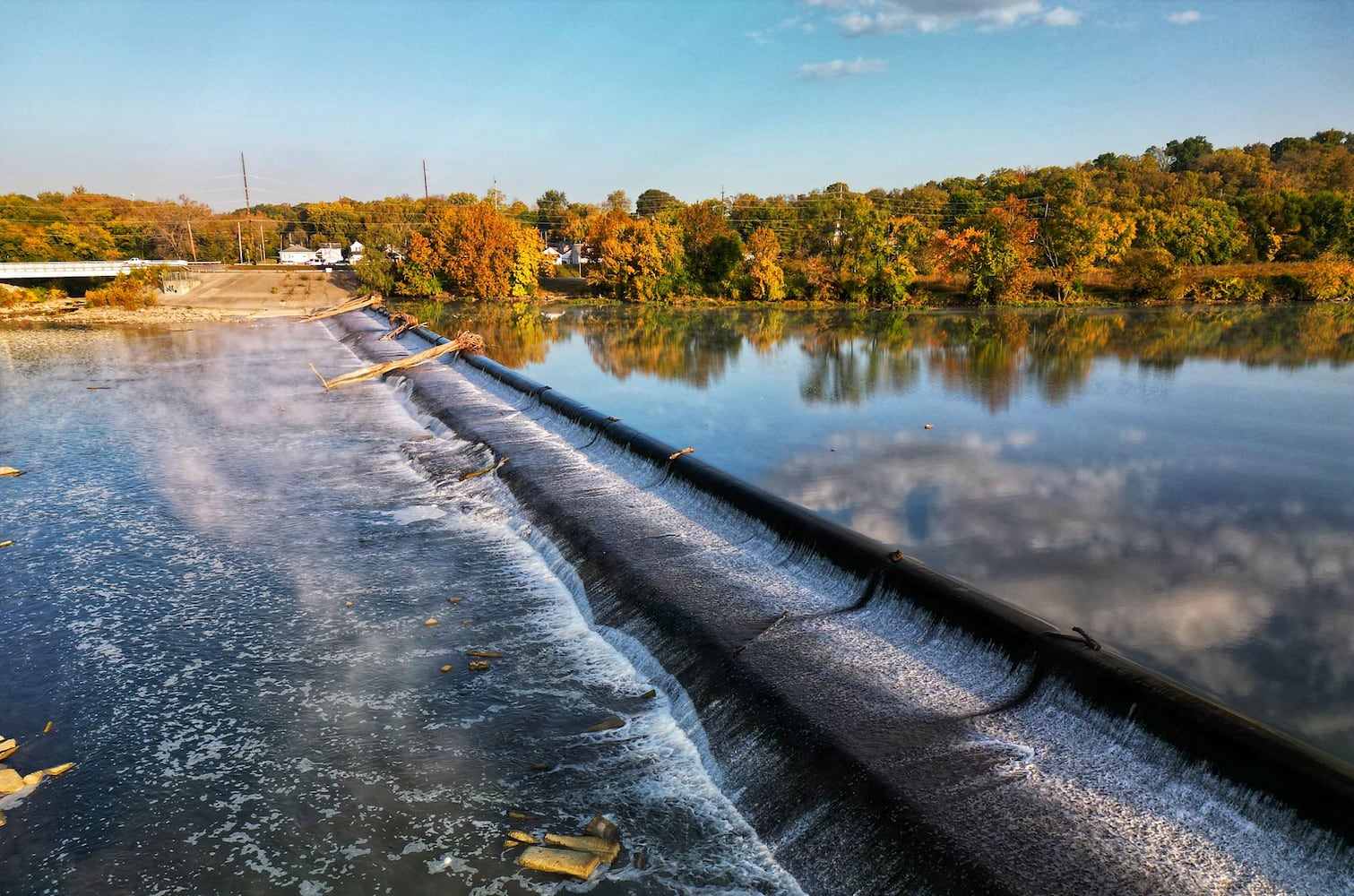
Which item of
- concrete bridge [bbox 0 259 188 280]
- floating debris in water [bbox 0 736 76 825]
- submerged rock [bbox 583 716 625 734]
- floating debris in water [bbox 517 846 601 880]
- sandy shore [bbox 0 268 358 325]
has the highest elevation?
concrete bridge [bbox 0 259 188 280]

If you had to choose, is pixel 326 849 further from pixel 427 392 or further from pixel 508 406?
pixel 427 392

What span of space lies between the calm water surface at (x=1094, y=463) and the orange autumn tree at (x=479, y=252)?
979 inches

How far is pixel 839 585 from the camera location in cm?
739

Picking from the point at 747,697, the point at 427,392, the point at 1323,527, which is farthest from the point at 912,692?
the point at 427,392

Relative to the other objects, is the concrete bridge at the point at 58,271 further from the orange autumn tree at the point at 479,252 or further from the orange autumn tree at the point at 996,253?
the orange autumn tree at the point at 996,253

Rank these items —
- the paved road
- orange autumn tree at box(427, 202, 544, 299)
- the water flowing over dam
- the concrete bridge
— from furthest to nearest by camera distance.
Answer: orange autumn tree at box(427, 202, 544, 299) < the concrete bridge < the paved road < the water flowing over dam

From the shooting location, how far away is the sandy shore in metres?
40.0

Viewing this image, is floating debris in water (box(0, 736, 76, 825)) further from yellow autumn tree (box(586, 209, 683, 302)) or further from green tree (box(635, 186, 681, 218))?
green tree (box(635, 186, 681, 218))

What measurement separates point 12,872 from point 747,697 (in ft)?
15.2

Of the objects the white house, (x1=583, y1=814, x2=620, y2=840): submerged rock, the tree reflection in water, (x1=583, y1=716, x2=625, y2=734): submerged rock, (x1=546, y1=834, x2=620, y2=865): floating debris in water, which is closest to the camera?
(x1=546, y1=834, x2=620, y2=865): floating debris in water

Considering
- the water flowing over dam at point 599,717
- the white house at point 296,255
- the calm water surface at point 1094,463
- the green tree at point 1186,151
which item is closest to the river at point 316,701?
the water flowing over dam at point 599,717

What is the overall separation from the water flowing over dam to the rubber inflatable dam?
0.07 feet

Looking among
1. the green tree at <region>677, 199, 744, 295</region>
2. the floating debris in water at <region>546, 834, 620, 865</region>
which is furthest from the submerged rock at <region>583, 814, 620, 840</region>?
the green tree at <region>677, 199, 744, 295</region>

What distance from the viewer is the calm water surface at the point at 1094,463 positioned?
22.7 ft
